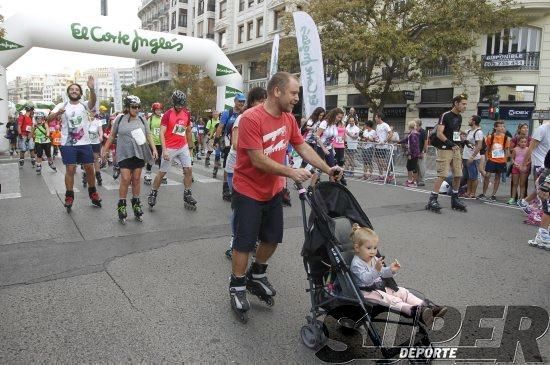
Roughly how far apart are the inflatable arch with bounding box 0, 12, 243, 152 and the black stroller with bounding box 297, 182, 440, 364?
14.7 meters

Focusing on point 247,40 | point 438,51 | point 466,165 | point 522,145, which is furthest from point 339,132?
point 247,40

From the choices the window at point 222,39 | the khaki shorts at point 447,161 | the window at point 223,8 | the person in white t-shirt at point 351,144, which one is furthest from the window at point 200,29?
the khaki shorts at point 447,161

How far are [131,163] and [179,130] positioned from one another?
1.28 meters

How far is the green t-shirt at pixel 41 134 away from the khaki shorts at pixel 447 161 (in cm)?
1039

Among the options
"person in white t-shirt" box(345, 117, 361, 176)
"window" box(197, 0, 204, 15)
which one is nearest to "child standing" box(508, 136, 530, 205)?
"person in white t-shirt" box(345, 117, 361, 176)

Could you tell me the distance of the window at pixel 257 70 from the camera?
4138 cm

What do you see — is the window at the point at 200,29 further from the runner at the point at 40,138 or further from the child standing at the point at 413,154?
the child standing at the point at 413,154

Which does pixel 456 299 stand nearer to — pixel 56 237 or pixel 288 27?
pixel 56 237

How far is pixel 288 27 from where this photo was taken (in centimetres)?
2536

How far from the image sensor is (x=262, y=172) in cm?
343

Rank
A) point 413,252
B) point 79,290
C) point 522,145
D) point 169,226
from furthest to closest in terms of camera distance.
Result: point 522,145
point 169,226
point 413,252
point 79,290

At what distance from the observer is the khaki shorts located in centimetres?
795

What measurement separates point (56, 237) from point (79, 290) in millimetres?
2037

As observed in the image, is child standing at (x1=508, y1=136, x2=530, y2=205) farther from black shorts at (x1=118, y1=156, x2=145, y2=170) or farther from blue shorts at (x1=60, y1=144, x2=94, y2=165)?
blue shorts at (x1=60, y1=144, x2=94, y2=165)
